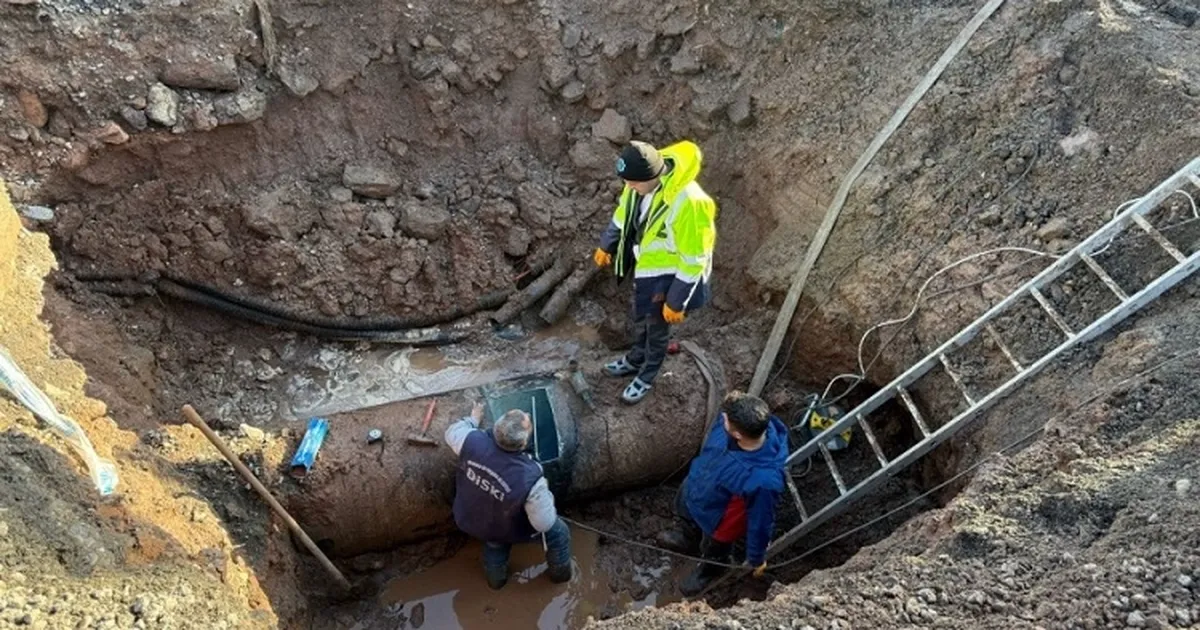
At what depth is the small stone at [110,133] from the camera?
6.08m

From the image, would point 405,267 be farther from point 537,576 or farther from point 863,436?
point 863,436

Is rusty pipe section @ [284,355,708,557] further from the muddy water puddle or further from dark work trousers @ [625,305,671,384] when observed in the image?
the muddy water puddle

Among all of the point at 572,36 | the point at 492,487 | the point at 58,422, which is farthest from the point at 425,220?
the point at 58,422

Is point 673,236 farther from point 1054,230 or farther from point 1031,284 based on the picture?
point 1054,230

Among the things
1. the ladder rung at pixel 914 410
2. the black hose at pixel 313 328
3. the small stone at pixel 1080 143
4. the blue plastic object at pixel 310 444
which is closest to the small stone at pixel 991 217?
the small stone at pixel 1080 143

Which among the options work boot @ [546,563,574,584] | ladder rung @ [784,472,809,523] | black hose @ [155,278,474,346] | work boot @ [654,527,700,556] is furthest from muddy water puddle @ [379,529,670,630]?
black hose @ [155,278,474,346]

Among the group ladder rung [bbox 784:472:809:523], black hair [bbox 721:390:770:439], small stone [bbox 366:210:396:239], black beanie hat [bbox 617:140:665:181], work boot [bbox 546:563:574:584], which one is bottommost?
work boot [bbox 546:563:574:584]

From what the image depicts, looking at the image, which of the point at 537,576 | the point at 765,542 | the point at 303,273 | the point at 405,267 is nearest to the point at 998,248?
the point at 765,542

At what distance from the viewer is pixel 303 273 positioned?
6.87 metres

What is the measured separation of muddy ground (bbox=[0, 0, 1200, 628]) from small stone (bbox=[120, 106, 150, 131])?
0.17ft

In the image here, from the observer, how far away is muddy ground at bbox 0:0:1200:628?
3.89 metres

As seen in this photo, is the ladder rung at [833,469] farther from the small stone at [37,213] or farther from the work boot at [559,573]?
the small stone at [37,213]

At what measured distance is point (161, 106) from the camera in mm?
6188

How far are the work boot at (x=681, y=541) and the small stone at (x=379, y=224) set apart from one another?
10.9 ft
